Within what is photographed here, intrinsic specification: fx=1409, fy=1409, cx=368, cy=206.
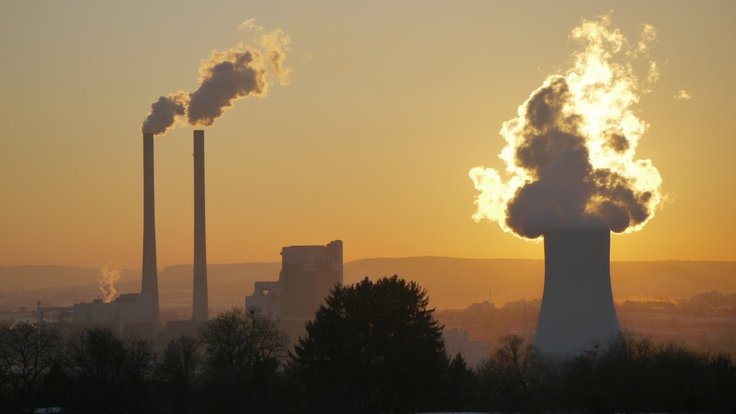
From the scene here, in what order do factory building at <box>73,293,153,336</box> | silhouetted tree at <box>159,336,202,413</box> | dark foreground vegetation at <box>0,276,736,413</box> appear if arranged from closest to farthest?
1. dark foreground vegetation at <box>0,276,736,413</box>
2. silhouetted tree at <box>159,336,202,413</box>
3. factory building at <box>73,293,153,336</box>

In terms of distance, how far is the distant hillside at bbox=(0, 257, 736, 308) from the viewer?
11844 cm

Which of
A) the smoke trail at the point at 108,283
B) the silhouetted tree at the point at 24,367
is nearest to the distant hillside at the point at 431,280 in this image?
the smoke trail at the point at 108,283

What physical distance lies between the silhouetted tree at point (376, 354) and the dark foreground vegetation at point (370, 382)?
21mm

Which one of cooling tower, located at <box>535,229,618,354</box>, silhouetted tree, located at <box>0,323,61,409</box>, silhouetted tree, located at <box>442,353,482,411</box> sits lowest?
silhouetted tree, located at <box>442,353,482,411</box>

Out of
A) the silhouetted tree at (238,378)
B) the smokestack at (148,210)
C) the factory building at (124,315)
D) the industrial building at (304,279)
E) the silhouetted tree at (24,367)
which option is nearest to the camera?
the silhouetted tree at (238,378)

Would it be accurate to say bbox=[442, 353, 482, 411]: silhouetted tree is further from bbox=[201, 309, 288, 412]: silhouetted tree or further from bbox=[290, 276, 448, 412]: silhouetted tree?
bbox=[201, 309, 288, 412]: silhouetted tree

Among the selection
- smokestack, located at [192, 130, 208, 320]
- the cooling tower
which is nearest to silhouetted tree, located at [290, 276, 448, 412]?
the cooling tower

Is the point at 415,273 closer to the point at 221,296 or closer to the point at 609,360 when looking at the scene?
the point at 221,296

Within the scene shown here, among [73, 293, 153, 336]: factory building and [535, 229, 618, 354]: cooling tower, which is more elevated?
[73, 293, 153, 336]: factory building

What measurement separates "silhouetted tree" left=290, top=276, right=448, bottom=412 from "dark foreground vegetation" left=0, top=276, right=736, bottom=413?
2cm

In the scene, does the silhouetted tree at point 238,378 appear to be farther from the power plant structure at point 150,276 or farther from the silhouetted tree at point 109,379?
the power plant structure at point 150,276

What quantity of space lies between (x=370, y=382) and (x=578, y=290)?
27.6ft

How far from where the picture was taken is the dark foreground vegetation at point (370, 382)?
28.3 metres

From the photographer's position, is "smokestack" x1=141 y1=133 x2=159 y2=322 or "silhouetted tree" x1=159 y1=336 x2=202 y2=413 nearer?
"silhouetted tree" x1=159 y1=336 x2=202 y2=413
